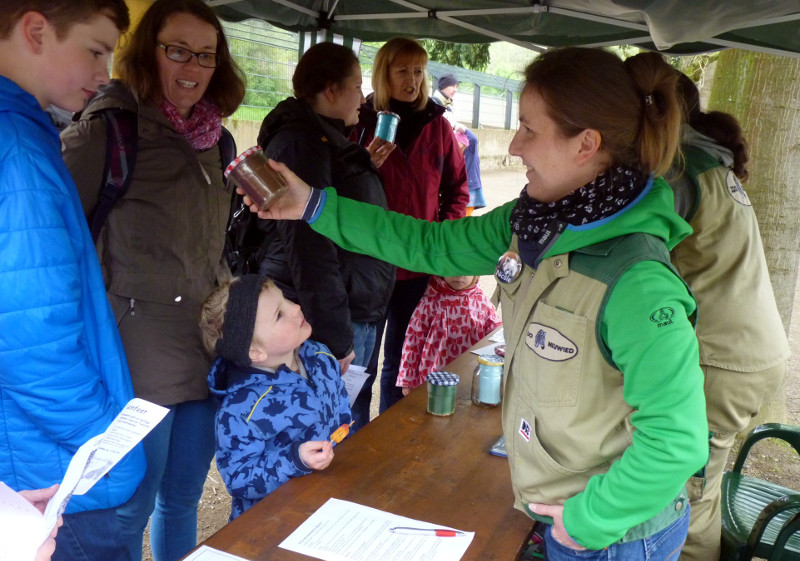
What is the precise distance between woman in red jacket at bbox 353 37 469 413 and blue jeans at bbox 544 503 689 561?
2.18 meters

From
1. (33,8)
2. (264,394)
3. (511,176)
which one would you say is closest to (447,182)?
(264,394)

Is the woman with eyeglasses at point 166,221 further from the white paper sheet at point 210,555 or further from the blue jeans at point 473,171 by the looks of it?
the blue jeans at point 473,171

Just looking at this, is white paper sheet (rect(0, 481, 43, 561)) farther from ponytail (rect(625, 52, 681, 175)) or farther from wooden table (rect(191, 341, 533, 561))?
ponytail (rect(625, 52, 681, 175))

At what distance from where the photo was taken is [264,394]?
1753 mm

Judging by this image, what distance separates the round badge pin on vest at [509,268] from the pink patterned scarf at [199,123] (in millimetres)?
1128

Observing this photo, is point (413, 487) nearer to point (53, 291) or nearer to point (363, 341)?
point (53, 291)

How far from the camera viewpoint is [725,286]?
186cm

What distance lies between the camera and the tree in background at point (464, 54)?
747cm

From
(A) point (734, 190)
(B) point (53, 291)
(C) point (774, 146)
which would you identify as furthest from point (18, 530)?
(C) point (774, 146)

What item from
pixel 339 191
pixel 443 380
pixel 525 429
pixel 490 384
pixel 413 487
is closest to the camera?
pixel 525 429

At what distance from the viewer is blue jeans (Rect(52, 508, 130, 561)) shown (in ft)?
5.17

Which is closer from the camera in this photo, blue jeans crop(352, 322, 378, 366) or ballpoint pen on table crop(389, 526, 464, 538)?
ballpoint pen on table crop(389, 526, 464, 538)

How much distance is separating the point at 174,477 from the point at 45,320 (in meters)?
1.04

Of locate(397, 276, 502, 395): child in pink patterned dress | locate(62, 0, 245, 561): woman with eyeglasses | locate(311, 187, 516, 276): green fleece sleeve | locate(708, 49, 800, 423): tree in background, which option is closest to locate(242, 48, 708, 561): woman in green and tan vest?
locate(311, 187, 516, 276): green fleece sleeve
